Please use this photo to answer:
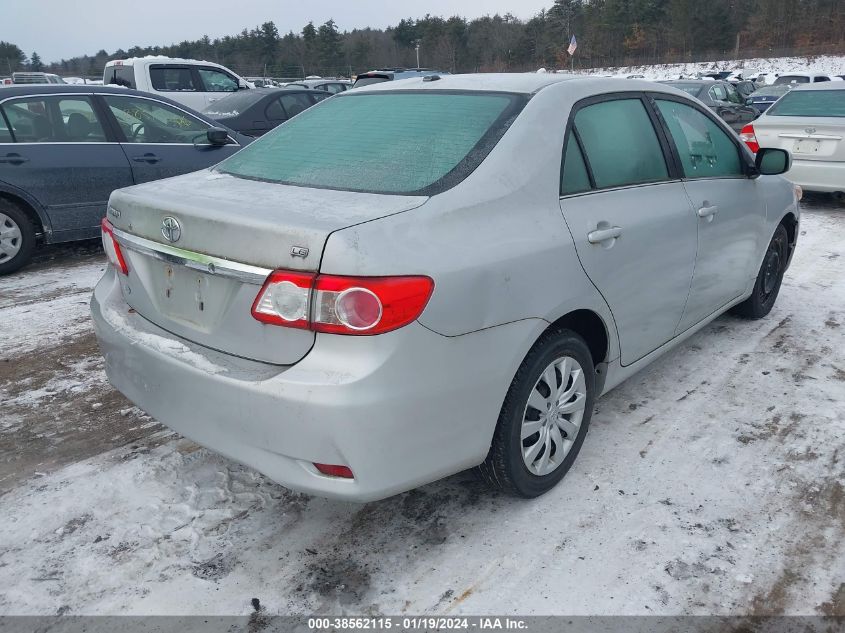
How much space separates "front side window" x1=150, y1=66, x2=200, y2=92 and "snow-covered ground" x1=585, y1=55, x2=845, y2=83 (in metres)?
43.6

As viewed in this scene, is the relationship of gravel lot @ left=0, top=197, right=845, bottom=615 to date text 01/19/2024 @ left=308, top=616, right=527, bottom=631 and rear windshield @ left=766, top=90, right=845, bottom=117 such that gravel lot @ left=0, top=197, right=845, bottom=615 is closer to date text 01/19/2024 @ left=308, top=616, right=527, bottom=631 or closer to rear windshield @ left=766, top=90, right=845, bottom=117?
date text 01/19/2024 @ left=308, top=616, right=527, bottom=631

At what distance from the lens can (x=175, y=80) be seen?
→ 44.8ft

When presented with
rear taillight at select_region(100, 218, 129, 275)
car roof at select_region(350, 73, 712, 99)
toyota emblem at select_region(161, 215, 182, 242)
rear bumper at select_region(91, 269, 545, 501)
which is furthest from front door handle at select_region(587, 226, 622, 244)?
rear taillight at select_region(100, 218, 129, 275)

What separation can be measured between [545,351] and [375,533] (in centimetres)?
95

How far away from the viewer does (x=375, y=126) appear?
3.00 meters

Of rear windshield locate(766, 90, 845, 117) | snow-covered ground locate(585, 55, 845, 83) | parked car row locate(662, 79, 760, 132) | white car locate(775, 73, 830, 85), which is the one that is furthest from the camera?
snow-covered ground locate(585, 55, 845, 83)

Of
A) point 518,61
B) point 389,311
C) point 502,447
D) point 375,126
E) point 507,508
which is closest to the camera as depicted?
point 389,311

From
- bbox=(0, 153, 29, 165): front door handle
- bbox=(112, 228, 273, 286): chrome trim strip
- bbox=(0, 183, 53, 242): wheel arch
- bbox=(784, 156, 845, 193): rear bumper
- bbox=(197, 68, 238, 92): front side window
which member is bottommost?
bbox=(784, 156, 845, 193): rear bumper

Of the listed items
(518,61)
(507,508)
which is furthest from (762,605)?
(518,61)

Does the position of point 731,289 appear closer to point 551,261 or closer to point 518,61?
point 551,261

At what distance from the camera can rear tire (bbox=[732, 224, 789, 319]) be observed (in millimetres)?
4703

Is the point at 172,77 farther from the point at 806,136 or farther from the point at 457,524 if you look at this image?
the point at 457,524

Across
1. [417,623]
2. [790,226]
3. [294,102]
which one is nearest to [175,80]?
[294,102]

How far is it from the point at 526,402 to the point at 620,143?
139cm
